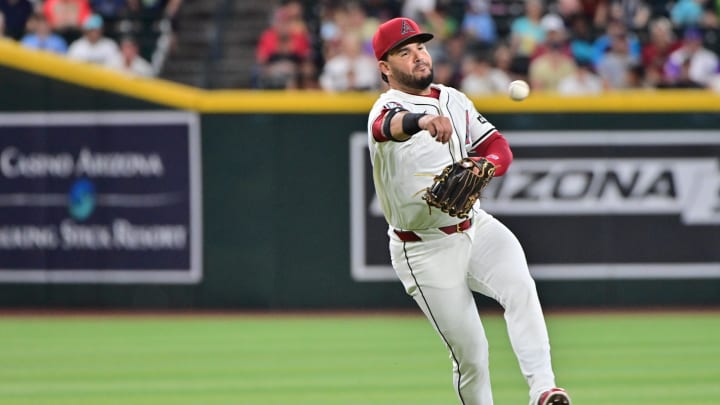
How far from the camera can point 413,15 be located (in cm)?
1525

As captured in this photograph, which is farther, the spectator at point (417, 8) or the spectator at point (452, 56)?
the spectator at point (417, 8)

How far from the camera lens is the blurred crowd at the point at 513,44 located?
13.9 metres

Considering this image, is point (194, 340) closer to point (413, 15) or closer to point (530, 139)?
point (530, 139)

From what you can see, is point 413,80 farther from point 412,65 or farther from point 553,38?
point 553,38

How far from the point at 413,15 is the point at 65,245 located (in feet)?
16.9

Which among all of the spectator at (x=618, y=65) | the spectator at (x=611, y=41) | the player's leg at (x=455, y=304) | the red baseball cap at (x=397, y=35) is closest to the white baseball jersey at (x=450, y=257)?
the player's leg at (x=455, y=304)

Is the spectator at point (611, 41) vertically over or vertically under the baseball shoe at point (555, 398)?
over

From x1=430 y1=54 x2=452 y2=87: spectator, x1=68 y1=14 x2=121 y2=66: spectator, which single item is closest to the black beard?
x1=430 y1=54 x2=452 y2=87: spectator

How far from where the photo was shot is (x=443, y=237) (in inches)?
252

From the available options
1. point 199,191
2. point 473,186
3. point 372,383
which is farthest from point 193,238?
point 473,186

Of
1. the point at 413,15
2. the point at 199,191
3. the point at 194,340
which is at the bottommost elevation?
the point at 194,340

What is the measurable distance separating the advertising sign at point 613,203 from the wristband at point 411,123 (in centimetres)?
712

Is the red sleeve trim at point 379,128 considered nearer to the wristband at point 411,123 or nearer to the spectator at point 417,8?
the wristband at point 411,123

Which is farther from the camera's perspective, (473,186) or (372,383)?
(372,383)
